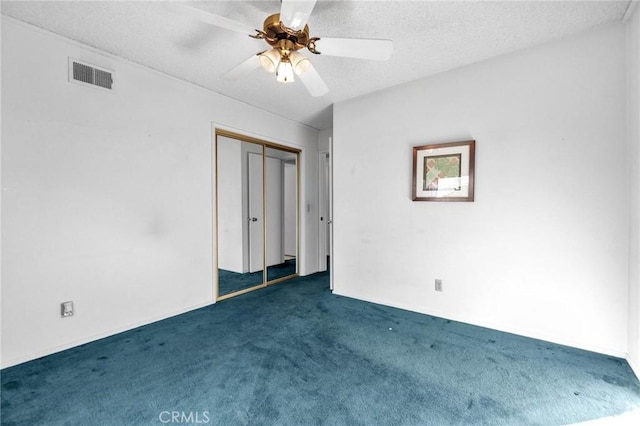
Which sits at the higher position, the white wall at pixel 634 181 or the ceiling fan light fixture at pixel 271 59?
the ceiling fan light fixture at pixel 271 59

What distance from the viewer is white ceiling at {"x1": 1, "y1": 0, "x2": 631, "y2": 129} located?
1.97m

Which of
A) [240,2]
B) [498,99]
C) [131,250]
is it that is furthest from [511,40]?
[131,250]

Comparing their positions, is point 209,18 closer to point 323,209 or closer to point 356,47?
point 356,47

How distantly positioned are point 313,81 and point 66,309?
8.90ft

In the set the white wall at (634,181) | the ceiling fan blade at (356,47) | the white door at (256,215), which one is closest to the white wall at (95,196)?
the white door at (256,215)

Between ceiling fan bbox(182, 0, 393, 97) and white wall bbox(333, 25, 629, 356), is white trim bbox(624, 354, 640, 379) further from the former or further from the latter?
ceiling fan bbox(182, 0, 393, 97)

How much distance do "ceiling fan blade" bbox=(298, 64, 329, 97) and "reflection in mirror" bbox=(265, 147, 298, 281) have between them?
76.5 inches

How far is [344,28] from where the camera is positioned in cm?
218

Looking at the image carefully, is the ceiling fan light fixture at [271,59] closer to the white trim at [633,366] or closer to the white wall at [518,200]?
the white wall at [518,200]

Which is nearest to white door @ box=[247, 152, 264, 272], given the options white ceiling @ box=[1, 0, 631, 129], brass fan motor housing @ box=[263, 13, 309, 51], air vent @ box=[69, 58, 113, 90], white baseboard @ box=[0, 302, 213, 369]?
white baseboard @ box=[0, 302, 213, 369]

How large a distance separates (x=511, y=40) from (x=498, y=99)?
18.7 inches

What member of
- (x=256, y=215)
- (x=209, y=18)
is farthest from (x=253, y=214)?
(x=209, y=18)

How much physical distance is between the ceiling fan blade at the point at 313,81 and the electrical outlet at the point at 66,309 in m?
2.61

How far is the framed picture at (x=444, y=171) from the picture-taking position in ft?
9.16
